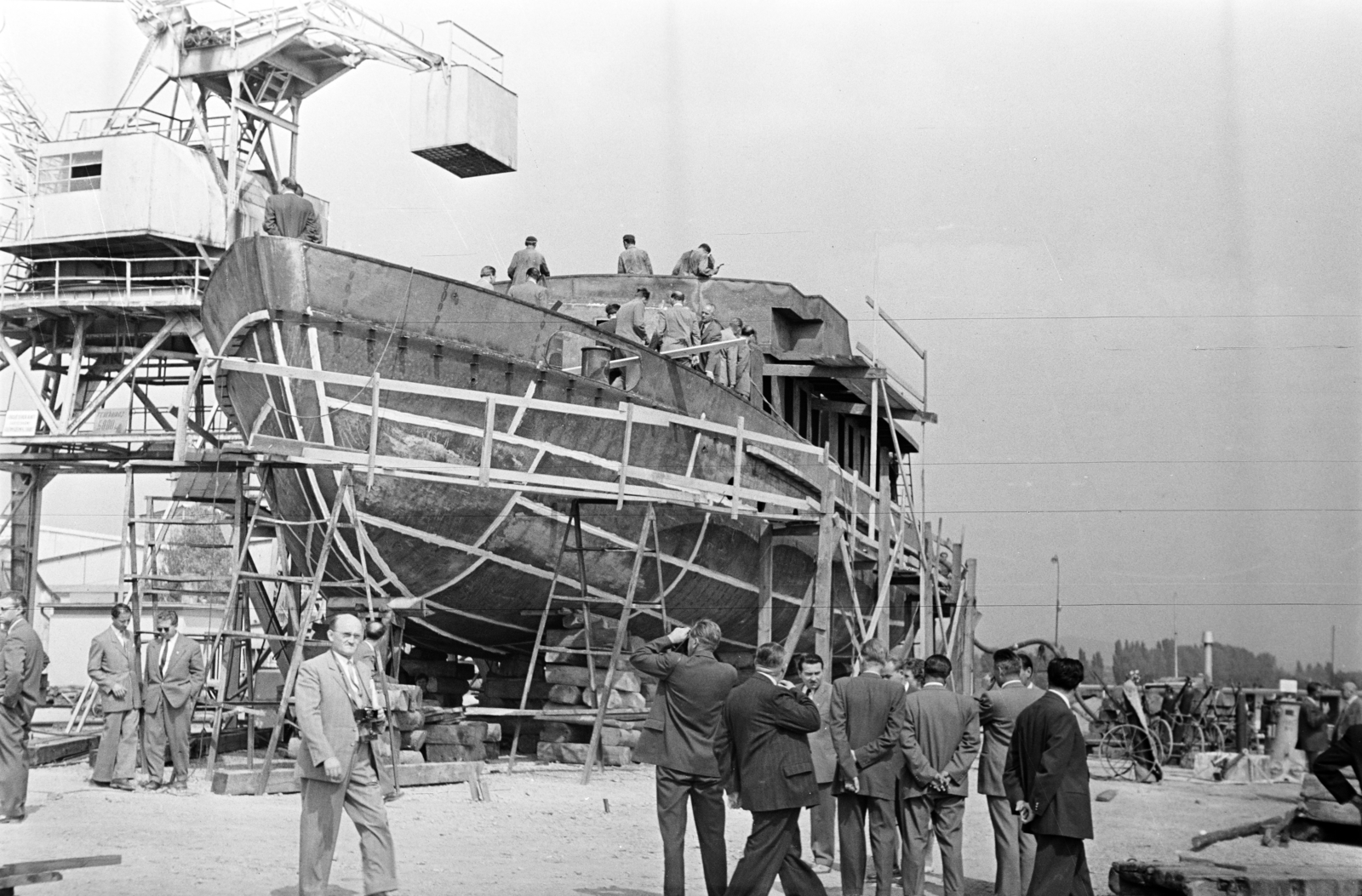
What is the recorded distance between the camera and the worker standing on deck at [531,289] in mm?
14445

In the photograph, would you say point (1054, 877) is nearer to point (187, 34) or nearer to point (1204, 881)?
point (1204, 881)

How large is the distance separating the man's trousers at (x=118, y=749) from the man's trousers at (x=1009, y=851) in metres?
6.31

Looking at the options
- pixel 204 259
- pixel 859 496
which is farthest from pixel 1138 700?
pixel 204 259

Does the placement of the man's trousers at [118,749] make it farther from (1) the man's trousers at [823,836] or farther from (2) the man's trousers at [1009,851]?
(2) the man's trousers at [1009,851]

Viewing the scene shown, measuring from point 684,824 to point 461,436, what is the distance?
645 centimetres

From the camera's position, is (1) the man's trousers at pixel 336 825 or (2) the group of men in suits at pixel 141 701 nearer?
(1) the man's trousers at pixel 336 825

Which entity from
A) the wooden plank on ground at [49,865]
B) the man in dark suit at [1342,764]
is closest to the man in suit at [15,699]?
the wooden plank on ground at [49,865]

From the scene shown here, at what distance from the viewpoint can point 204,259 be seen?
23953 millimetres

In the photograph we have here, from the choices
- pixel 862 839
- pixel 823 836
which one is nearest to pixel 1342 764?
pixel 862 839

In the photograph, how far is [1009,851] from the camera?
24.2 ft

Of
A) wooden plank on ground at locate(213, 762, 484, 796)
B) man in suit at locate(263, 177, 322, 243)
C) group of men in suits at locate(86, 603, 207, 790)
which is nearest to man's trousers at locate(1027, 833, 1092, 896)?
wooden plank on ground at locate(213, 762, 484, 796)

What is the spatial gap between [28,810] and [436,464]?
3.59m

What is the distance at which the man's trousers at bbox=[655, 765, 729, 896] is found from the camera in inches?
257

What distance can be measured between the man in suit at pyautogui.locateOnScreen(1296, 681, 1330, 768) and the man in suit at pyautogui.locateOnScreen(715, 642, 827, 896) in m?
9.27
